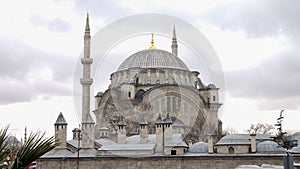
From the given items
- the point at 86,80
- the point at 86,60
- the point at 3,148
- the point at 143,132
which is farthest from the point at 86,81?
the point at 3,148

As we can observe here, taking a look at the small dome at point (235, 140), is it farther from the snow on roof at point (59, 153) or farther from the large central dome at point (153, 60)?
the large central dome at point (153, 60)

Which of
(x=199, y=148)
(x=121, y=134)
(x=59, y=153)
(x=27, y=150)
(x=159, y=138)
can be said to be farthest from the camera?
(x=121, y=134)

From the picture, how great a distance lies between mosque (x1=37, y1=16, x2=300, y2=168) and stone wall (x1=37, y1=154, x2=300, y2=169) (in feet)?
0.15

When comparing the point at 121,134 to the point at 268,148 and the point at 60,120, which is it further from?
the point at 268,148

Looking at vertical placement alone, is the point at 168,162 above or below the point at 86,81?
below

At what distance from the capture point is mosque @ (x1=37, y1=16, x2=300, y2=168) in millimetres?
22797

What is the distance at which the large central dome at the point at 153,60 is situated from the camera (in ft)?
147

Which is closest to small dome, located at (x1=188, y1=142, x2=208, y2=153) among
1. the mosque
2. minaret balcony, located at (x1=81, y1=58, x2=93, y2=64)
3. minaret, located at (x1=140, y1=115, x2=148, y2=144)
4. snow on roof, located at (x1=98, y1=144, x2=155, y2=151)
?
the mosque

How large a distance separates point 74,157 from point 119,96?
689 inches

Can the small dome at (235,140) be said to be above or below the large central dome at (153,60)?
below

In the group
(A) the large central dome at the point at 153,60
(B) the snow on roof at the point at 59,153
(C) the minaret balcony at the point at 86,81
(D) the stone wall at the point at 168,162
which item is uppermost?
(A) the large central dome at the point at 153,60

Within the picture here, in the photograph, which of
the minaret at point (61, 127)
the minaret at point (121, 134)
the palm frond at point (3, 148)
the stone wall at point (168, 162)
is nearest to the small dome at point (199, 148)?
the minaret at point (121, 134)

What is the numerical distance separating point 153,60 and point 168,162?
2463 cm

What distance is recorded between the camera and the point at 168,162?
71.5ft
